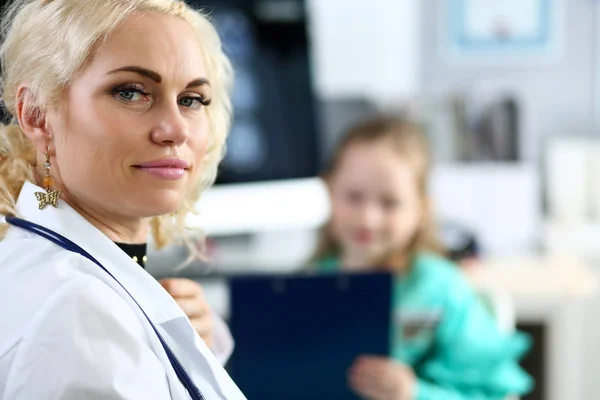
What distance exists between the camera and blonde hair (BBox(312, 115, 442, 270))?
4.53ft

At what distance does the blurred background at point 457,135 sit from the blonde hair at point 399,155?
9 centimetres

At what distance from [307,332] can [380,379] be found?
12cm

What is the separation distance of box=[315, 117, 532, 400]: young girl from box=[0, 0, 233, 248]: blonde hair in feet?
1.92

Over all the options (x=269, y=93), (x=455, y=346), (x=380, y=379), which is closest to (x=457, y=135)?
(x=269, y=93)

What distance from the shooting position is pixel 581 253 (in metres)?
2.10

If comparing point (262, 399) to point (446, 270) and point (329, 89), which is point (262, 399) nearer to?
point (446, 270)

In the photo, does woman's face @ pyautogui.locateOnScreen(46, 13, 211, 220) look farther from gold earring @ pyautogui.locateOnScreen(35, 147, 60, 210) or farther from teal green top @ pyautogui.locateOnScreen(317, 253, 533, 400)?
teal green top @ pyautogui.locateOnScreen(317, 253, 533, 400)

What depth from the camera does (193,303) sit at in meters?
0.62

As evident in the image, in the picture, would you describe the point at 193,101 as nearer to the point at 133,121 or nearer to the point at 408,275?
the point at 133,121

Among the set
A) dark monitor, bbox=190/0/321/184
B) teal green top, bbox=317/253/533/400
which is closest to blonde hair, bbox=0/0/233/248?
teal green top, bbox=317/253/533/400

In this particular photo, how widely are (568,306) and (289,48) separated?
2.56ft

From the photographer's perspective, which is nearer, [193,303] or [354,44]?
[193,303]

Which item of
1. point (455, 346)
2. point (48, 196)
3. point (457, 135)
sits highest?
point (48, 196)

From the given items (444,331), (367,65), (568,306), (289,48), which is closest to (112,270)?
(444,331)
